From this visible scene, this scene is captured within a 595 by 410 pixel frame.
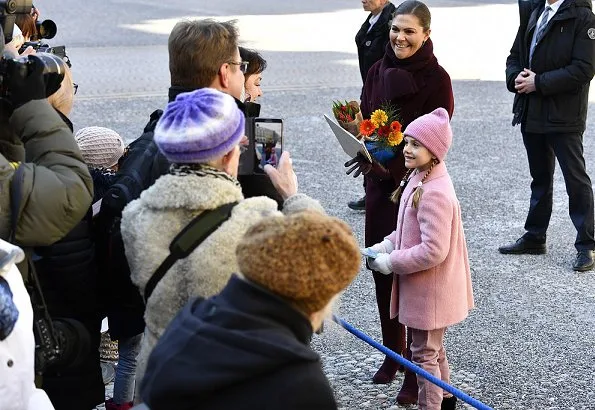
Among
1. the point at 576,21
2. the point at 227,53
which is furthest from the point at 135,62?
the point at 227,53

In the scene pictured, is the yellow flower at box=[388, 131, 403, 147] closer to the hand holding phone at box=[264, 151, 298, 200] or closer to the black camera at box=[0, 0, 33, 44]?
the hand holding phone at box=[264, 151, 298, 200]

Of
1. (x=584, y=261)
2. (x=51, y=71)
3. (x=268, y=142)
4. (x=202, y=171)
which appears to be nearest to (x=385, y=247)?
(x=268, y=142)

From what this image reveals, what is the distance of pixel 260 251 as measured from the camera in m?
2.36

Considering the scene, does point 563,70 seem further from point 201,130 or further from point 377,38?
point 201,130

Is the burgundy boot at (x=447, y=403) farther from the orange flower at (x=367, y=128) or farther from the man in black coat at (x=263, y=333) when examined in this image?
the man in black coat at (x=263, y=333)

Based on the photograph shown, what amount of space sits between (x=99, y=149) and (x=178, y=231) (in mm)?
1762

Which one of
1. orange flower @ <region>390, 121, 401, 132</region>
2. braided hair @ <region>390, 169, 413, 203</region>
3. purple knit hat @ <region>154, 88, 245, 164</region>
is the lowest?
braided hair @ <region>390, 169, 413, 203</region>

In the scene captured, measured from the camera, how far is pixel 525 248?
23.7ft

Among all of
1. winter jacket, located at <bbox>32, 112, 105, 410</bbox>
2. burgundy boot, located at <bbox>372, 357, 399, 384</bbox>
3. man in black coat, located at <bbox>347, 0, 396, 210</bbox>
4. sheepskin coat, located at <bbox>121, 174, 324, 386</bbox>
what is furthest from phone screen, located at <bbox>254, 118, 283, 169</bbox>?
man in black coat, located at <bbox>347, 0, 396, 210</bbox>

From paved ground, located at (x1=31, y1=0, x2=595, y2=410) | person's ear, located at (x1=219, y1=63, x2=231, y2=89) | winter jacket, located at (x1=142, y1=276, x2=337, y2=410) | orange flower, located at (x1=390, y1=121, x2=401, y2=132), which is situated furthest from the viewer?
paved ground, located at (x1=31, y1=0, x2=595, y2=410)

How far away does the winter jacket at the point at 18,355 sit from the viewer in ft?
9.05

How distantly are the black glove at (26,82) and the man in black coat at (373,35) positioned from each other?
16.9ft

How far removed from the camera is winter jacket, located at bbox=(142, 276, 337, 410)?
2.28 metres

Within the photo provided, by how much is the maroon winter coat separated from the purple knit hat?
2095 millimetres
